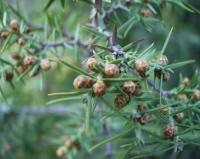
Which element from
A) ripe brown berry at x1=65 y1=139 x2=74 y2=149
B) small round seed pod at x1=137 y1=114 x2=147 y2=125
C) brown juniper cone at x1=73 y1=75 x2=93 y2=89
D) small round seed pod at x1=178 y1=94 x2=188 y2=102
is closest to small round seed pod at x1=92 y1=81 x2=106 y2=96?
brown juniper cone at x1=73 y1=75 x2=93 y2=89

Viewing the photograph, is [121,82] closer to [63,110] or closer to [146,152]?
[146,152]

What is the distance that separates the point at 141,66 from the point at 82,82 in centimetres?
10

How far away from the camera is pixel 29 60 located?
1044 millimetres

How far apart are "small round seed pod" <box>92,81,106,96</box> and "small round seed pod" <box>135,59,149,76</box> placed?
7 centimetres

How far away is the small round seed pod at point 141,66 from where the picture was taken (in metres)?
0.78

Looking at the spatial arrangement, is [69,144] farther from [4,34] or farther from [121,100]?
[121,100]

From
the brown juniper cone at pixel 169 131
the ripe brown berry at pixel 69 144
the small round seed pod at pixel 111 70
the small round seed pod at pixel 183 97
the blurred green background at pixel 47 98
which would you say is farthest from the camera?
the blurred green background at pixel 47 98

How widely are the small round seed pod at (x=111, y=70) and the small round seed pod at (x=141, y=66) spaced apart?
4cm

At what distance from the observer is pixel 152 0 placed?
3.32ft

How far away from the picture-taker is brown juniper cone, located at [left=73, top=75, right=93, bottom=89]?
2.53 feet

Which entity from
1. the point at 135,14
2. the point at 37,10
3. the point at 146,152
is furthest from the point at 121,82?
the point at 37,10

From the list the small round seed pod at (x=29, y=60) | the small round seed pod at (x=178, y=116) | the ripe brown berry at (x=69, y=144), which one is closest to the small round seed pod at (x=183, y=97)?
the small round seed pod at (x=178, y=116)

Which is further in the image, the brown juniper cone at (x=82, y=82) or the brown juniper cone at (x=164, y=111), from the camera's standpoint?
the brown juniper cone at (x=164, y=111)

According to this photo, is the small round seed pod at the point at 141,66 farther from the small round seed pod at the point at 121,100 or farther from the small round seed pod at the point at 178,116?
the small round seed pod at the point at 178,116
